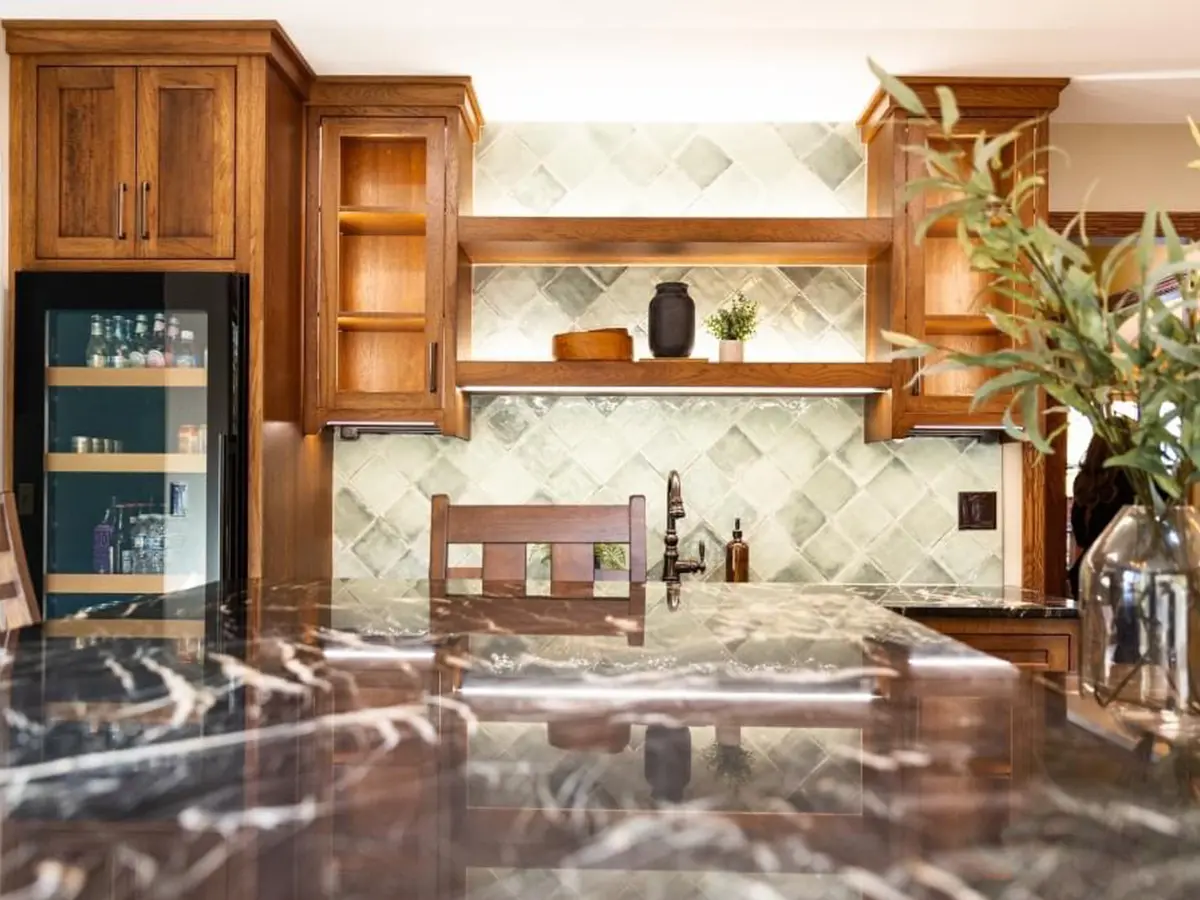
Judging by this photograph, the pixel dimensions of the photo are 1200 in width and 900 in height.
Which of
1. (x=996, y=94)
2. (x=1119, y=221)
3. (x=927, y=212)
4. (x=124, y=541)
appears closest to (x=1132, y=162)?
(x=1119, y=221)

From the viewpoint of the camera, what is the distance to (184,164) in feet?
9.30

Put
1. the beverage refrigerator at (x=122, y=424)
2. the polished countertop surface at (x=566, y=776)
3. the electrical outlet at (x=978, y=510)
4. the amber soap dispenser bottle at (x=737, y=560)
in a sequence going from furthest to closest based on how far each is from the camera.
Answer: the electrical outlet at (x=978, y=510), the amber soap dispenser bottle at (x=737, y=560), the beverage refrigerator at (x=122, y=424), the polished countertop surface at (x=566, y=776)

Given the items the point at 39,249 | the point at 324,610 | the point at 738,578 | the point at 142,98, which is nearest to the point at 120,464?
the point at 39,249

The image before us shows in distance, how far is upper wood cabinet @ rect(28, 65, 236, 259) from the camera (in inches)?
111

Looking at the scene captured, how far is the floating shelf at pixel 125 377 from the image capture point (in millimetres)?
2779

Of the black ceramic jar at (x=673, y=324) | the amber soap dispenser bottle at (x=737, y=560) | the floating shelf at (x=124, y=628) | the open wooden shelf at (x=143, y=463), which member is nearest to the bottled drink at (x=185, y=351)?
the open wooden shelf at (x=143, y=463)

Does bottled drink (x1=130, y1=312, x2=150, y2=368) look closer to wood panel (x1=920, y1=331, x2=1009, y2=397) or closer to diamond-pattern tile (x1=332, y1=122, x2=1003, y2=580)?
diamond-pattern tile (x1=332, y1=122, x2=1003, y2=580)

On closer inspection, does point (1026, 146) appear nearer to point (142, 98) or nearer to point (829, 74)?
point (829, 74)

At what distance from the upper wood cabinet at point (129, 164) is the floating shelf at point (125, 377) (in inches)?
12.5

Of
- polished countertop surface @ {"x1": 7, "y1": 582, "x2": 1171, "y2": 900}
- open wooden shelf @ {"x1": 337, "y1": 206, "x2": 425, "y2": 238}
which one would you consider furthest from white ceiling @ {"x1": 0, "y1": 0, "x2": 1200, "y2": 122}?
polished countertop surface @ {"x1": 7, "y1": 582, "x2": 1171, "y2": 900}

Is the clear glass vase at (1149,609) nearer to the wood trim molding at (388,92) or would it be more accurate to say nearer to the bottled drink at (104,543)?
the bottled drink at (104,543)

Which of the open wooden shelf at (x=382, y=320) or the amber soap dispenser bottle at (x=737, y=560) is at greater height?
the open wooden shelf at (x=382, y=320)

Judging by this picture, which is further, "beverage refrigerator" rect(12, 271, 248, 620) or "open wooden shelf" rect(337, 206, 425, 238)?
"open wooden shelf" rect(337, 206, 425, 238)

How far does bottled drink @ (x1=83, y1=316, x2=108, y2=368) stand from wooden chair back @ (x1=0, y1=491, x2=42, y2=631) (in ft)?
3.40
